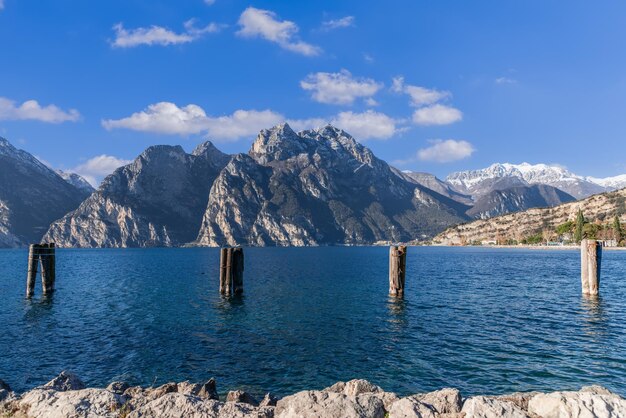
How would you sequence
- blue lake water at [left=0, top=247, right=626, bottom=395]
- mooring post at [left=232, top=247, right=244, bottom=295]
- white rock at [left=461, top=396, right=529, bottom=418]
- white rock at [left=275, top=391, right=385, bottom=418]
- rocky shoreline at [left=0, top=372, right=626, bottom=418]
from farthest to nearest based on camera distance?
1. mooring post at [left=232, top=247, right=244, bottom=295]
2. blue lake water at [left=0, top=247, right=626, bottom=395]
3. white rock at [left=275, top=391, right=385, bottom=418]
4. rocky shoreline at [left=0, top=372, right=626, bottom=418]
5. white rock at [left=461, top=396, right=529, bottom=418]

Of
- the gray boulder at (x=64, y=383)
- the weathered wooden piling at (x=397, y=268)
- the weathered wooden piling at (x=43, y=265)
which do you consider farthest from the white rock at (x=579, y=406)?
the weathered wooden piling at (x=43, y=265)

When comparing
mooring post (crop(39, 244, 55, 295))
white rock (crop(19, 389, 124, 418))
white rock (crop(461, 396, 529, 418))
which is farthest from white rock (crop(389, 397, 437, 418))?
mooring post (crop(39, 244, 55, 295))

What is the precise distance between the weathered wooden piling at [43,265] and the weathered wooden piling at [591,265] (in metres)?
71.1

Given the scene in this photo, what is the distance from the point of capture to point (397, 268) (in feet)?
167

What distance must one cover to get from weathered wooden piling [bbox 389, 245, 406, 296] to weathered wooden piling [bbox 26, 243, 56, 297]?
156 feet

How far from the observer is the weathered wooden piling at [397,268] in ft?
162

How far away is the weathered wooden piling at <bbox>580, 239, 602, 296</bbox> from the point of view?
4959 cm

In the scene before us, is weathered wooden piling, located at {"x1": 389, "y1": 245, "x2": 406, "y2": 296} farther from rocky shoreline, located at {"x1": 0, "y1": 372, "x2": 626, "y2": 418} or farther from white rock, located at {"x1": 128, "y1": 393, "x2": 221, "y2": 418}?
white rock, located at {"x1": 128, "y1": 393, "x2": 221, "y2": 418}

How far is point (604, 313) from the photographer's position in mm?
40094

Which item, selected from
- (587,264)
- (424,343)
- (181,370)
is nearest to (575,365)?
(424,343)

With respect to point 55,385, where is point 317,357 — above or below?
below

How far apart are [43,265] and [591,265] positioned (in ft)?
243

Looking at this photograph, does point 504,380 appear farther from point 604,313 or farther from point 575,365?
point 604,313

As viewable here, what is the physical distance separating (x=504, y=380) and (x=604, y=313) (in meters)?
26.0
